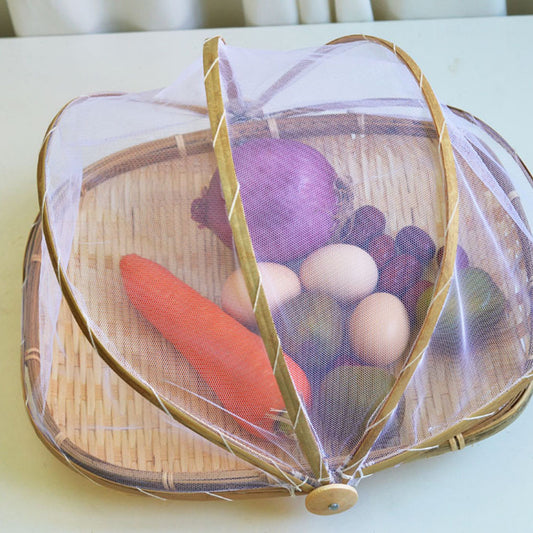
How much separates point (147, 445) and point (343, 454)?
0.60 feet

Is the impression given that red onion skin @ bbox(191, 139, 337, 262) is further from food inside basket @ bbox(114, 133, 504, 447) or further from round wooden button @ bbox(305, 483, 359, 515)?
round wooden button @ bbox(305, 483, 359, 515)

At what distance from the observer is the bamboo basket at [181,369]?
673mm

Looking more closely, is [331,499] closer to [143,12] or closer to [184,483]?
[184,483]

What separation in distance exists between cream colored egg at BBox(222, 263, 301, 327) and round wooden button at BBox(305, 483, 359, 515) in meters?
0.15

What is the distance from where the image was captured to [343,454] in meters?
0.65

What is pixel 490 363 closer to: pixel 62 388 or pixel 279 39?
pixel 62 388

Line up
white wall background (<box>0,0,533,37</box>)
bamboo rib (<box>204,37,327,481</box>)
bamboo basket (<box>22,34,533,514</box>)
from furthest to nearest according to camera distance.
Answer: white wall background (<box>0,0,533,37</box>) → bamboo basket (<box>22,34,533,514</box>) → bamboo rib (<box>204,37,327,481</box>)

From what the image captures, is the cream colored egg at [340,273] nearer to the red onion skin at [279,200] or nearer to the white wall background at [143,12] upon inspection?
the red onion skin at [279,200]

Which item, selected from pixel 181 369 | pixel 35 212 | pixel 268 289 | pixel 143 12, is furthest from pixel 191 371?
pixel 143 12

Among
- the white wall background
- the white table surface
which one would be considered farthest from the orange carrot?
the white wall background

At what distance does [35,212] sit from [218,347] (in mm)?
399

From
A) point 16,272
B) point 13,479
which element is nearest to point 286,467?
point 13,479

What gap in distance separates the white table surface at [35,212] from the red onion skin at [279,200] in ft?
0.82

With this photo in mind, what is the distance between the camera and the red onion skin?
0.62 meters
